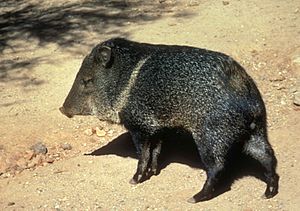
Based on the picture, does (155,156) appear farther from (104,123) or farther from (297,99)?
(297,99)

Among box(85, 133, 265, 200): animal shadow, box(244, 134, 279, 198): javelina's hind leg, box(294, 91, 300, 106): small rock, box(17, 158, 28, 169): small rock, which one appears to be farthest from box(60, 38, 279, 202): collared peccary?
box(294, 91, 300, 106): small rock

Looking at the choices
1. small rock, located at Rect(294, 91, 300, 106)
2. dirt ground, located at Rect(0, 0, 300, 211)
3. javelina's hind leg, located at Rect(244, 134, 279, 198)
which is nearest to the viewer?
javelina's hind leg, located at Rect(244, 134, 279, 198)

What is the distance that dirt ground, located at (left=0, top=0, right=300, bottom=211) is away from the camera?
4.95 meters

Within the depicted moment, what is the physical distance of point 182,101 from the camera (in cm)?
478

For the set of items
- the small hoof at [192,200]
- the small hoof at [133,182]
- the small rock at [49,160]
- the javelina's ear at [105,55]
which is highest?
the javelina's ear at [105,55]

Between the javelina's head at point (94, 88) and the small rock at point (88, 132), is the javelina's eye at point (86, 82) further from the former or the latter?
the small rock at point (88, 132)

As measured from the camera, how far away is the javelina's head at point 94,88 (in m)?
5.30

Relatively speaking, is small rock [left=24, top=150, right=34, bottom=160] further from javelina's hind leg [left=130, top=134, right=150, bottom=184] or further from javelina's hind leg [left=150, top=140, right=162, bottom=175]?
javelina's hind leg [left=150, top=140, right=162, bottom=175]

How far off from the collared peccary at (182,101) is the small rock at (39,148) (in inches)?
27.2

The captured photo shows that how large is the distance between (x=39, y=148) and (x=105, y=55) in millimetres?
1146

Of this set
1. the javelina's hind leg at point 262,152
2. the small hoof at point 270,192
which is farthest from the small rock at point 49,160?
the small hoof at point 270,192

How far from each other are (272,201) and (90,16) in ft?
15.3

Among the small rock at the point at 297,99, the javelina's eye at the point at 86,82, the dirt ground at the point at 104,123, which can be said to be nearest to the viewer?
the dirt ground at the point at 104,123

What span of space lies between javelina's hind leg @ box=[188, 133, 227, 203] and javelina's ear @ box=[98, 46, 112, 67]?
3.68 feet
